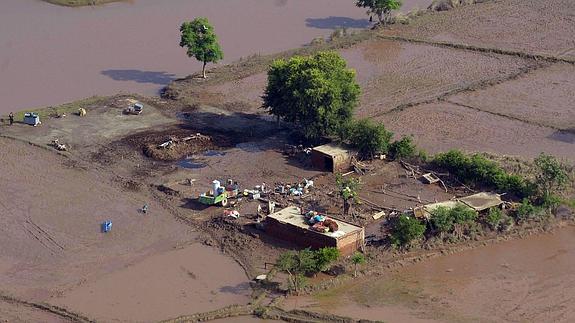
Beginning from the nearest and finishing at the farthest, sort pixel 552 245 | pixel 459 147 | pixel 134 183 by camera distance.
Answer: pixel 552 245, pixel 134 183, pixel 459 147

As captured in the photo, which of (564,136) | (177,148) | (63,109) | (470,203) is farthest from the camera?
(63,109)

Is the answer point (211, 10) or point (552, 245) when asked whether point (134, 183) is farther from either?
point (211, 10)

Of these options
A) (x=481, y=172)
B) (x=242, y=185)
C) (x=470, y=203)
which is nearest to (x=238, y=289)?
(x=242, y=185)

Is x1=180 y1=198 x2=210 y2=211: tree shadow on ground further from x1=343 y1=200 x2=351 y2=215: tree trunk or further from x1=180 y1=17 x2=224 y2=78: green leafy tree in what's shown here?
x1=180 y1=17 x2=224 y2=78: green leafy tree

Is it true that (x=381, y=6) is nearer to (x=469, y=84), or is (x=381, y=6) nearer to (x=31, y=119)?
(x=469, y=84)

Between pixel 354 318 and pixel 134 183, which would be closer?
pixel 354 318

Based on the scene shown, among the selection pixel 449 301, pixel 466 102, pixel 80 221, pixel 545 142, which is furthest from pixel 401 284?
pixel 466 102

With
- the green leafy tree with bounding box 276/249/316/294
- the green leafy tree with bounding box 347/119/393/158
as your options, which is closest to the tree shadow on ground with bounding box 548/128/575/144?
the green leafy tree with bounding box 347/119/393/158
